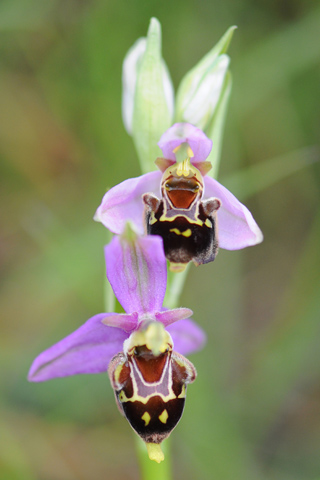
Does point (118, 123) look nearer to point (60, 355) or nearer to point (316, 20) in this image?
point (316, 20)

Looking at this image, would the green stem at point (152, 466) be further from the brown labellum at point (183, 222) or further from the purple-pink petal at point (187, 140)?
the purple-pink petal at point (187, 140)

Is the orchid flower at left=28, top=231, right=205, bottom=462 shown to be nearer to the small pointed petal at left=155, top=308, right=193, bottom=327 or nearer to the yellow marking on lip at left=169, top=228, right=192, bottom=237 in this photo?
the small pointed petal at left=155, top=308, right=193, bottom=327

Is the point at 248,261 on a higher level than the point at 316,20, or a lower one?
lower

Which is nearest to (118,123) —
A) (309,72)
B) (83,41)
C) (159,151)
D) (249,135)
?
(83,41)

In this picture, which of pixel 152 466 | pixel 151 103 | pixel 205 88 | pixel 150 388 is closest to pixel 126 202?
pixel 151 103

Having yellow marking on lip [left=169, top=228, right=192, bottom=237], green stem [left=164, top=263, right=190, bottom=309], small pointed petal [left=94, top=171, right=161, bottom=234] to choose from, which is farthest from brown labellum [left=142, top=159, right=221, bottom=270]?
green stem [left=164, top=263, right=190, bottom=309]
